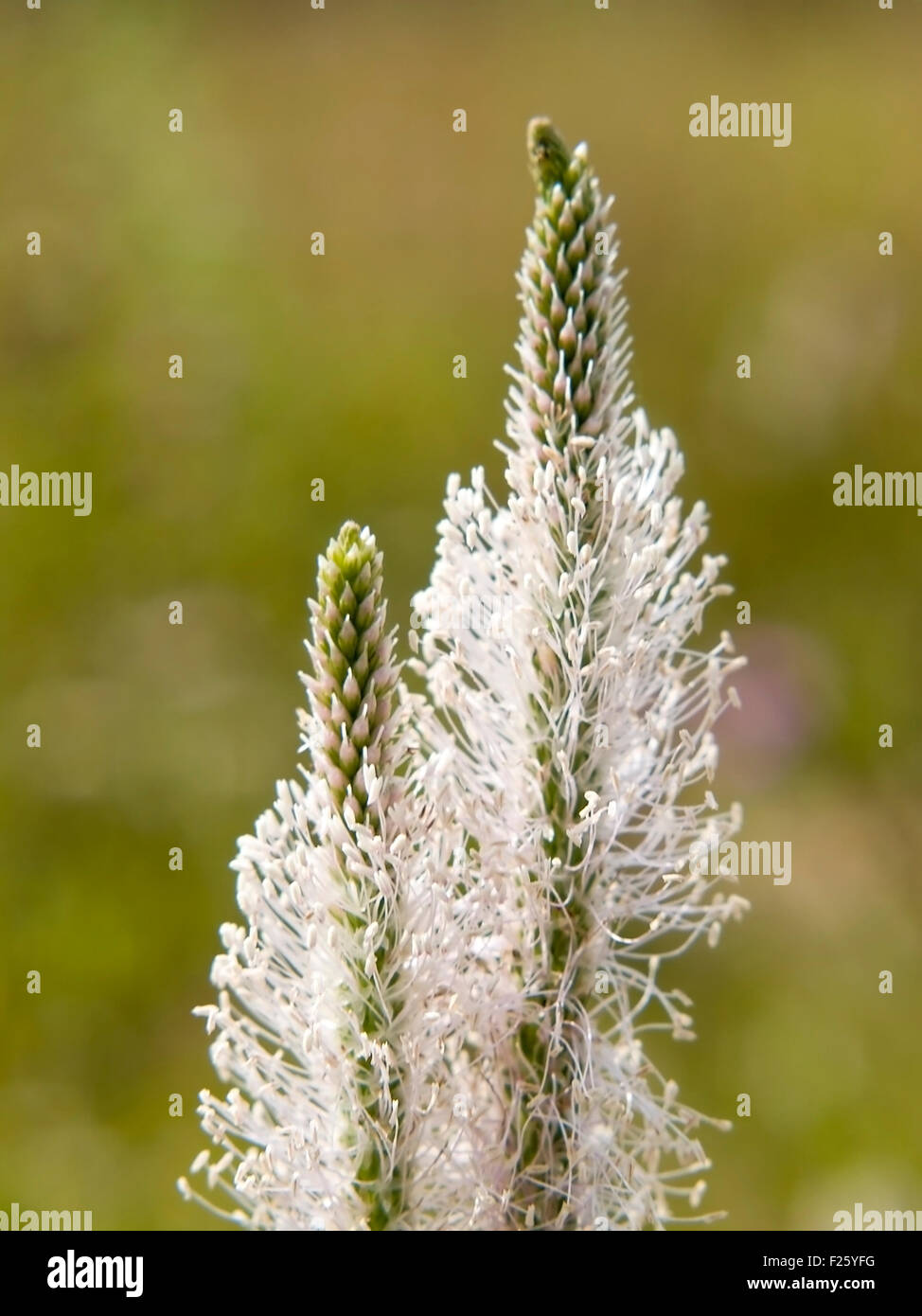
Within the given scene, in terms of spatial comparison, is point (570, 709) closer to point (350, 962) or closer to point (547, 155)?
point (350, 962)

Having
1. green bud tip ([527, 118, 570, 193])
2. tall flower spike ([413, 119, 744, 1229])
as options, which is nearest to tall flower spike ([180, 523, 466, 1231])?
tall flower spike ([413, 119, 744, 1229])

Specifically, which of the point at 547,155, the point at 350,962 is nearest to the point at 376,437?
the point at 547,155

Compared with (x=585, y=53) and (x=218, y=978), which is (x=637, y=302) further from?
(x=218, y=978)

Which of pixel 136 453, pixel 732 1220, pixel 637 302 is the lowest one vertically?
pixel 732 1220

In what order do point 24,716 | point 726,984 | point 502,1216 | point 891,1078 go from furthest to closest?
point 24,716
point 726,984
point 891,1078
point 502,1216

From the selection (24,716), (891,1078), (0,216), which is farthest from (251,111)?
(891,1078)

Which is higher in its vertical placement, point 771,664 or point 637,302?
point 637,302
